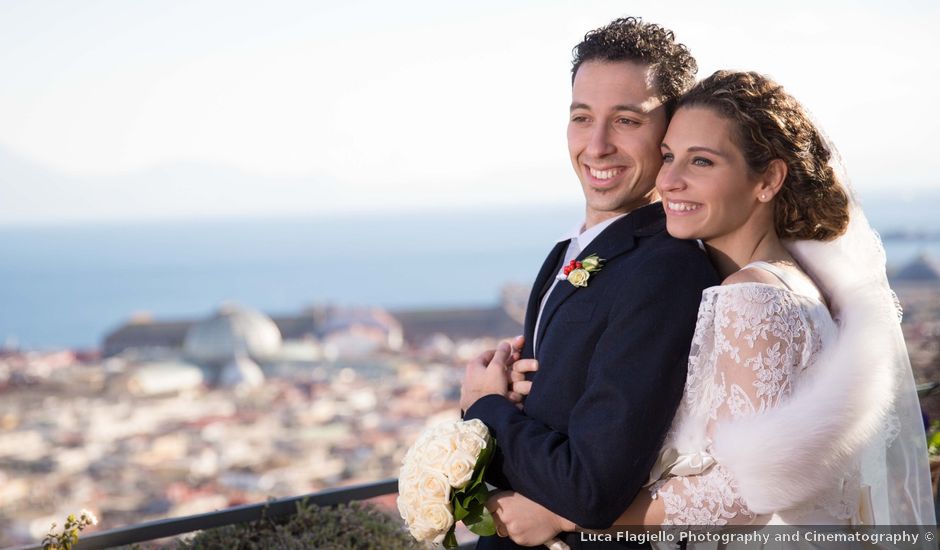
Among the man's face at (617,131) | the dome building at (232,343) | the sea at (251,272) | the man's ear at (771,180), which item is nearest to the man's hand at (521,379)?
the man's face at (617,131)

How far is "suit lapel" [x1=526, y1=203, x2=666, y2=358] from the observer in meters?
1.95

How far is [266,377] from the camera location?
70.9 meters

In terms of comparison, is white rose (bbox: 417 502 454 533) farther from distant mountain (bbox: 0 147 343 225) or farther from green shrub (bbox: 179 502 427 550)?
distant mountain (bbox: 0 147 343 225)

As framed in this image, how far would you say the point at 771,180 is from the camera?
1841mm

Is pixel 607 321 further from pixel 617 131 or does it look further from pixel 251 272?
pixel 251 272

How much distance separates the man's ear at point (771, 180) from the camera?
1825mm

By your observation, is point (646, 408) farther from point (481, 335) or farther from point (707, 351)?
point (481, 335)

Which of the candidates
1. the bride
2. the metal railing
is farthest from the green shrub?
the bride

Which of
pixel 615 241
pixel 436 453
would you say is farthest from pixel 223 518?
pixel 615 241

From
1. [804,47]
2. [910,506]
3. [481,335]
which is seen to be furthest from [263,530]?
[481,335]

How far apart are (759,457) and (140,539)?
156 centimetres

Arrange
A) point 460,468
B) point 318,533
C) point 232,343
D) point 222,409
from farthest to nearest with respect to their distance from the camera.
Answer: point 232,343, point 222,409, point 318,533, point 460,468

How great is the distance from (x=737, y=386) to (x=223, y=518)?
1.51m

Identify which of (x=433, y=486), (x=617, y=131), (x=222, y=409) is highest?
(x=617, y=131)
